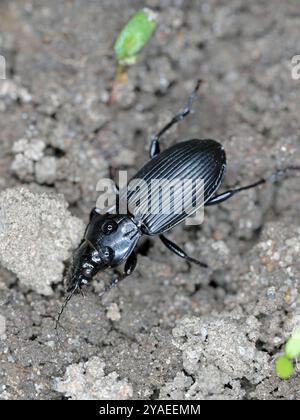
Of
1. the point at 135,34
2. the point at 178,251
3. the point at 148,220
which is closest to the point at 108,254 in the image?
the point at 148,220

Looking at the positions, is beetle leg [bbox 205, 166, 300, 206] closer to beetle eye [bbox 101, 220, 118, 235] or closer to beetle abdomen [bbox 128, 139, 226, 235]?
beetle abdomen [bbox 128, 139, 226, 235]

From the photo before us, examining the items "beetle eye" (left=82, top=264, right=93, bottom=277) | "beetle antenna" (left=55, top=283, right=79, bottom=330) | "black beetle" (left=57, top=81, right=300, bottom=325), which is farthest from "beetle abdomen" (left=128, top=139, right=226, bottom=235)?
"beetle antenna" (left=55, top=283, right=79, bottom=330)

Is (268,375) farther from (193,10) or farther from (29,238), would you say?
(193,10)

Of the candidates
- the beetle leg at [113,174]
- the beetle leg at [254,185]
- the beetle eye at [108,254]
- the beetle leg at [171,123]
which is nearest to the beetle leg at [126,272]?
the beetle eye at [108,254]

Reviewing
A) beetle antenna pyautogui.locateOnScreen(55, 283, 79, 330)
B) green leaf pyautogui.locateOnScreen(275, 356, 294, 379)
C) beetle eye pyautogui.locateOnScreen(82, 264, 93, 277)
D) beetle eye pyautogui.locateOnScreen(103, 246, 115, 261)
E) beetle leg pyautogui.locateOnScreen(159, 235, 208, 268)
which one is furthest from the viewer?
beetle leg pyautogui.locateOnScreen(159, 235, 208, 268)

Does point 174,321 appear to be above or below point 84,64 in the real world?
below
